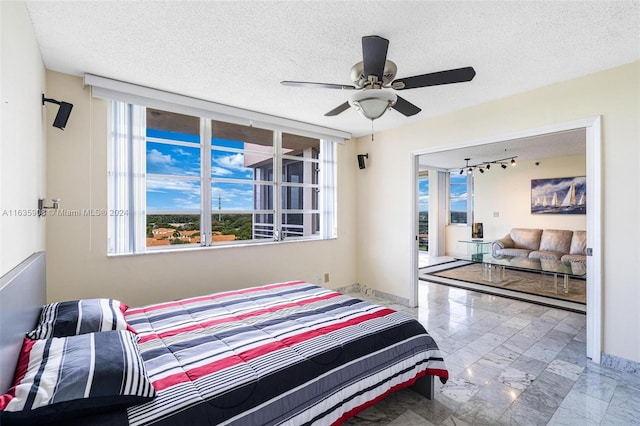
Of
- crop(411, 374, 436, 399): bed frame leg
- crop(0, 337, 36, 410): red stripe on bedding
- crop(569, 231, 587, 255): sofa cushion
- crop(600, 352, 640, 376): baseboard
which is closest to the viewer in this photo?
crop(0, 337, 36, 410): red stripe on bedding

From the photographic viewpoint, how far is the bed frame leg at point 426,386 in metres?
2.15

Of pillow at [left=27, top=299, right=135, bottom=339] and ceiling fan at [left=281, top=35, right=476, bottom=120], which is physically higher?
ceiling fan at [left=281, top=35, right=476, bottom=120]

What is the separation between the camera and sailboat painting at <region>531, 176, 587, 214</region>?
637 centimetres

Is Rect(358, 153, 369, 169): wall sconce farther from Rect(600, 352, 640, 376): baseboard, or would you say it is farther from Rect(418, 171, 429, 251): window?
Rect(418, 171, 429, 251): window

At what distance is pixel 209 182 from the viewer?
3623mm

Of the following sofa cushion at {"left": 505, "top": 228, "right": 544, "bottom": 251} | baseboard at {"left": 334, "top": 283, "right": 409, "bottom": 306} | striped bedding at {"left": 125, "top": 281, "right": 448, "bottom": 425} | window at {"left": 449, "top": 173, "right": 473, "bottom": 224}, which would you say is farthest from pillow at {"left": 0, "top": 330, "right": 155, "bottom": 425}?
window at {"left": 449, "top": 173, "right": 473, "bottom": 224}

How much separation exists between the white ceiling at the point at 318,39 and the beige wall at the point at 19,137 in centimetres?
30

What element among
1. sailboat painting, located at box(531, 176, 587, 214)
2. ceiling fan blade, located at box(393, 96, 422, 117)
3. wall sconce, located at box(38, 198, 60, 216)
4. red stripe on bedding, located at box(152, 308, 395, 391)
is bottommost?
red stripe on bedding, located at box(152, 308, 395, 391)

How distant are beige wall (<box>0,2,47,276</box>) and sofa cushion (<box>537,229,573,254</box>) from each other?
311 inches

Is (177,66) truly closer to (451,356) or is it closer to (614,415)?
(451,356)

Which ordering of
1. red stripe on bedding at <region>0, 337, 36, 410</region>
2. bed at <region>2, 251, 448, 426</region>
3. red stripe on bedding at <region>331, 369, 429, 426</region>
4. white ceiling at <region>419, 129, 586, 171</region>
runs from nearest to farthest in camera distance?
red stripe on bedding at <region>0, 337, 36, 410</region>
bed at <region>2, 251, 448, 426</region>
red stripe on bedding at <region>331, 369, 429, 426</region>
white ceiling at <region>419, 129, 586, 171</region>

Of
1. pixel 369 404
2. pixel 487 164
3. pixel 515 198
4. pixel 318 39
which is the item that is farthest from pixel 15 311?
pixel 515 198

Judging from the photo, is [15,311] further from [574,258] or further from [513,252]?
[513,252]

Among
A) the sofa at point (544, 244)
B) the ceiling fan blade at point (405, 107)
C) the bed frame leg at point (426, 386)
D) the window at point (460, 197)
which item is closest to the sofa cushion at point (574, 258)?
the sofa at point (544, 244)
